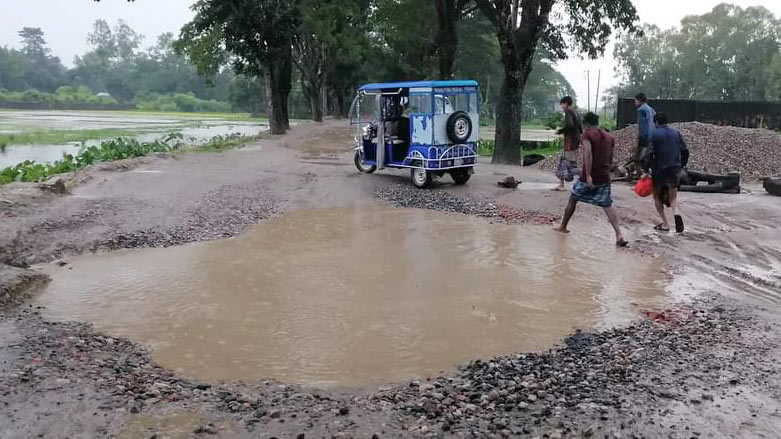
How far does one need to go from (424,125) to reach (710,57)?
7013cm

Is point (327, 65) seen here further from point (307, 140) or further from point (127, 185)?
point (127, 185)

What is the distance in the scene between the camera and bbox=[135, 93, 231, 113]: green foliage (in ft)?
325

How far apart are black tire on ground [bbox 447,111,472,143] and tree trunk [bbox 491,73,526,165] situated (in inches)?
194

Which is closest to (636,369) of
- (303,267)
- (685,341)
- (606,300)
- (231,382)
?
(685,341)

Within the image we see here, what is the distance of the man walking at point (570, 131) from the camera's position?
1237 cm

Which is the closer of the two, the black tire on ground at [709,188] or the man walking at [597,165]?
the man walking at [597,165]

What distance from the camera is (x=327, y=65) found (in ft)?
160

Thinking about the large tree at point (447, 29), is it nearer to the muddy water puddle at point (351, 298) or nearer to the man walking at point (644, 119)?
the man walking at point (644, 119)

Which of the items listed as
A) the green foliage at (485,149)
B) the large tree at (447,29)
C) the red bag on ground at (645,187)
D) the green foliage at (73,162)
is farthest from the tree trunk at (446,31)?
the red bag on ground at (645,187)

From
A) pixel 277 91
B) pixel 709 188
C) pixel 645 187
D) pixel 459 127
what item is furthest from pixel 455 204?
pixel 277 91

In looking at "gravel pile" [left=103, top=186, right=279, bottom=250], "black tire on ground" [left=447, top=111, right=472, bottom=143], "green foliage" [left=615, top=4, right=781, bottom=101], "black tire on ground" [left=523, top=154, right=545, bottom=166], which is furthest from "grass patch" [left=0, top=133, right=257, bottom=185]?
"green foliage" [left=615, top=4, right=781, bottom=101]

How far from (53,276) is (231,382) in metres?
3.97

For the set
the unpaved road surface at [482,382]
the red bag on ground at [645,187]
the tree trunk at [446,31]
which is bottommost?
the unpaved road surface at [482,382]

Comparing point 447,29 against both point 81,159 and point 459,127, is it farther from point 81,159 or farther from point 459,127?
point 81,159
